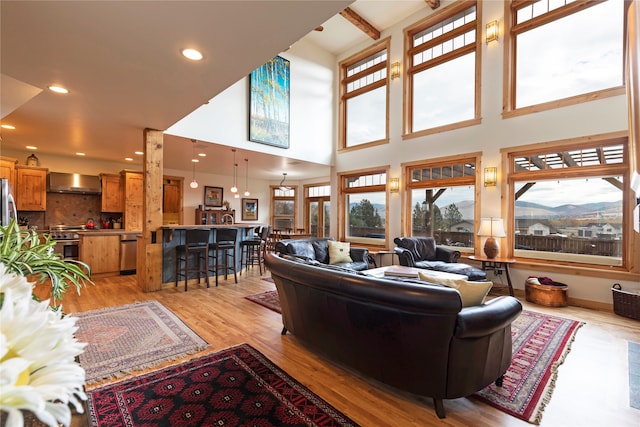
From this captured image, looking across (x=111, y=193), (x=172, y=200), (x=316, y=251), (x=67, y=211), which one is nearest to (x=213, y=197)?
(x=172, y=200)

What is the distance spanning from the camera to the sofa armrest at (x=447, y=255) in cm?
537

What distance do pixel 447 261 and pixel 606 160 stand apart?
107 inches

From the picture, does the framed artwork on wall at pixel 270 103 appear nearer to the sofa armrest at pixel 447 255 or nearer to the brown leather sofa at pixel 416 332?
the sofa armrest at pixel 447 255

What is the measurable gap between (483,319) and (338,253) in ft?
12.4

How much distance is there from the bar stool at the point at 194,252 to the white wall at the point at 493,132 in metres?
4.09

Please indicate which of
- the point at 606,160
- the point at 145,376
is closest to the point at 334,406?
the point at 145,376

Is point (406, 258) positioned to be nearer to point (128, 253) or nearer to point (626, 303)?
point (626, 303)

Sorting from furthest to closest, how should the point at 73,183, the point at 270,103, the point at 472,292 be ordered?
the point at 73,183 → the point at 270,103 → the point at 472,292

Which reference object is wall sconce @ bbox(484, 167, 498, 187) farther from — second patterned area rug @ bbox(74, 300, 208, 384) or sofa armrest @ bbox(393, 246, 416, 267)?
second patterned area rug @ bbox(74, 300, 208, 384)

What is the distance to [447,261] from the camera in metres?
5.40

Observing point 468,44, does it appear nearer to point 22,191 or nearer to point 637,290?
point 637,290

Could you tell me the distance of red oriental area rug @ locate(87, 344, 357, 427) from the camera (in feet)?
6.14

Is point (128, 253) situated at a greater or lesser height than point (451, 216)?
lesser

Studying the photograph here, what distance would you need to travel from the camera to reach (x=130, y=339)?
120 inches
